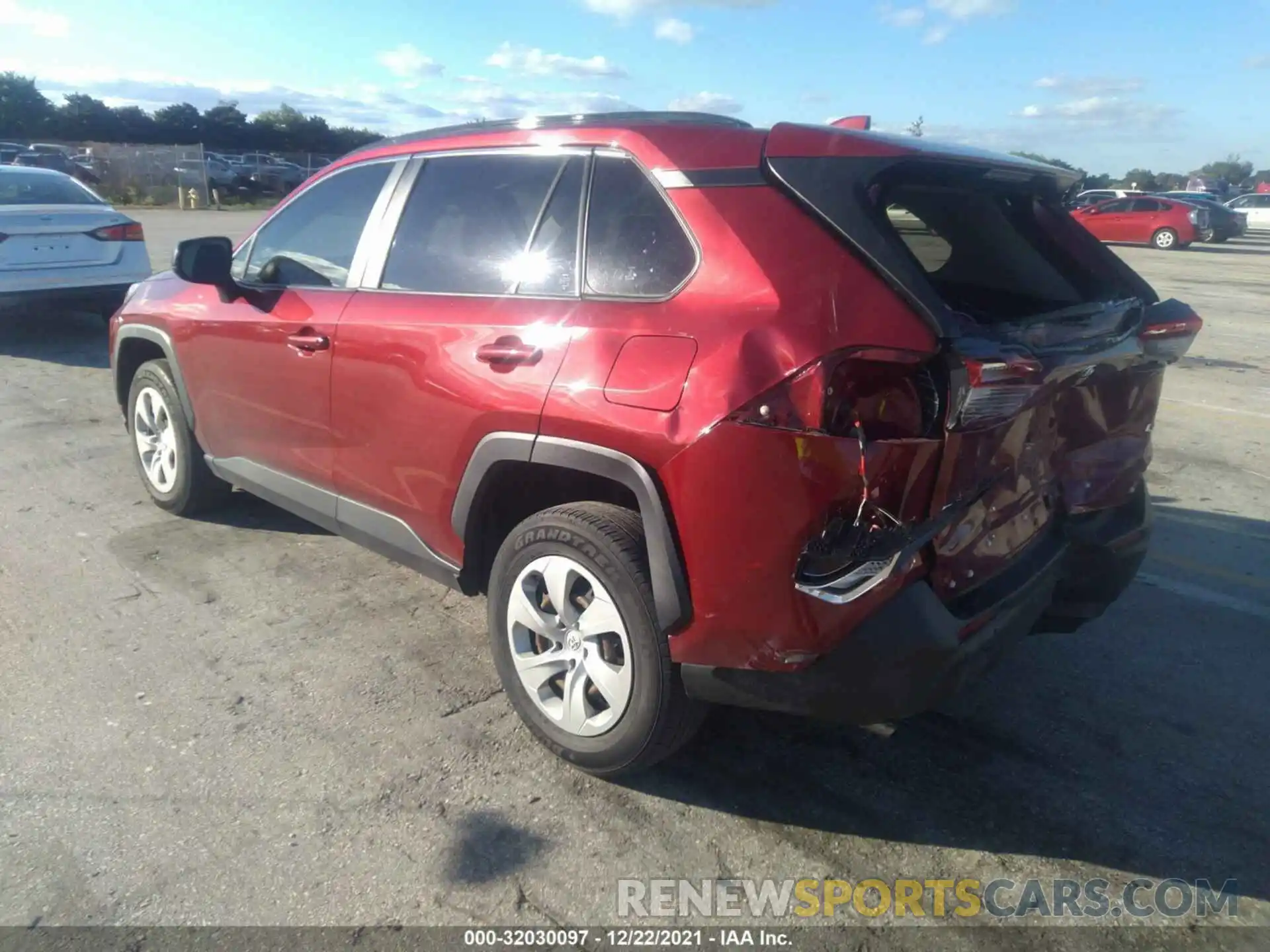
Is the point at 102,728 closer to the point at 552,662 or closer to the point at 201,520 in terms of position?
the point at 552,662

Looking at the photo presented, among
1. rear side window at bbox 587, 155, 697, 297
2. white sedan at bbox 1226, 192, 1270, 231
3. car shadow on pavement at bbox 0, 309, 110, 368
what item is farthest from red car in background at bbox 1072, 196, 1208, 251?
rear side window at bbox 587, 155, 697, 297

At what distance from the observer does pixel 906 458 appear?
2457 mm

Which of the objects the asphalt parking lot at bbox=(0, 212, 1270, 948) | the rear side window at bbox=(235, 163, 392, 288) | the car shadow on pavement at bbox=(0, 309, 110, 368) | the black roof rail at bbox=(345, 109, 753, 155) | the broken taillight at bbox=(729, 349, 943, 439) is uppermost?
the black roof rail at bbox=(345, 109, 753, 155)

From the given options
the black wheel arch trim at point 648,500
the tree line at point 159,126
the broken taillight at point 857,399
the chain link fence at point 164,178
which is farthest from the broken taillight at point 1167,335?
the tree line at point 159,126

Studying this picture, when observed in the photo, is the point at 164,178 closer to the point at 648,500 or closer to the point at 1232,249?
the point at 1232,249

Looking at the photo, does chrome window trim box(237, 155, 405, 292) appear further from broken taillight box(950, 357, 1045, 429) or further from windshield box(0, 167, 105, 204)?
windshield box(0, 167, 105, 204)

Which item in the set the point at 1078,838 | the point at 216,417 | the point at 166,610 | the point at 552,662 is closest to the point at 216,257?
the point at 216,417

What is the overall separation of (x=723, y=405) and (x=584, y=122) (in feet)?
4.10

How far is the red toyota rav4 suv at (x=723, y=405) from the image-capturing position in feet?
8.14

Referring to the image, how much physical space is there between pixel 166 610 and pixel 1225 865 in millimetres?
3811

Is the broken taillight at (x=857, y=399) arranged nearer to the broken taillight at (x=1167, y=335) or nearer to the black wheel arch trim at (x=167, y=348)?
the broken taillight at (x=1167, y=335)

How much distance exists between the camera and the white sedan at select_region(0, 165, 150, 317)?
29.4ft

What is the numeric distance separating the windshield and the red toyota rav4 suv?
286 inches

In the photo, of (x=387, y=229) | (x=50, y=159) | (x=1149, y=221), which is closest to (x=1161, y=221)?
(x=1149, y=221)
